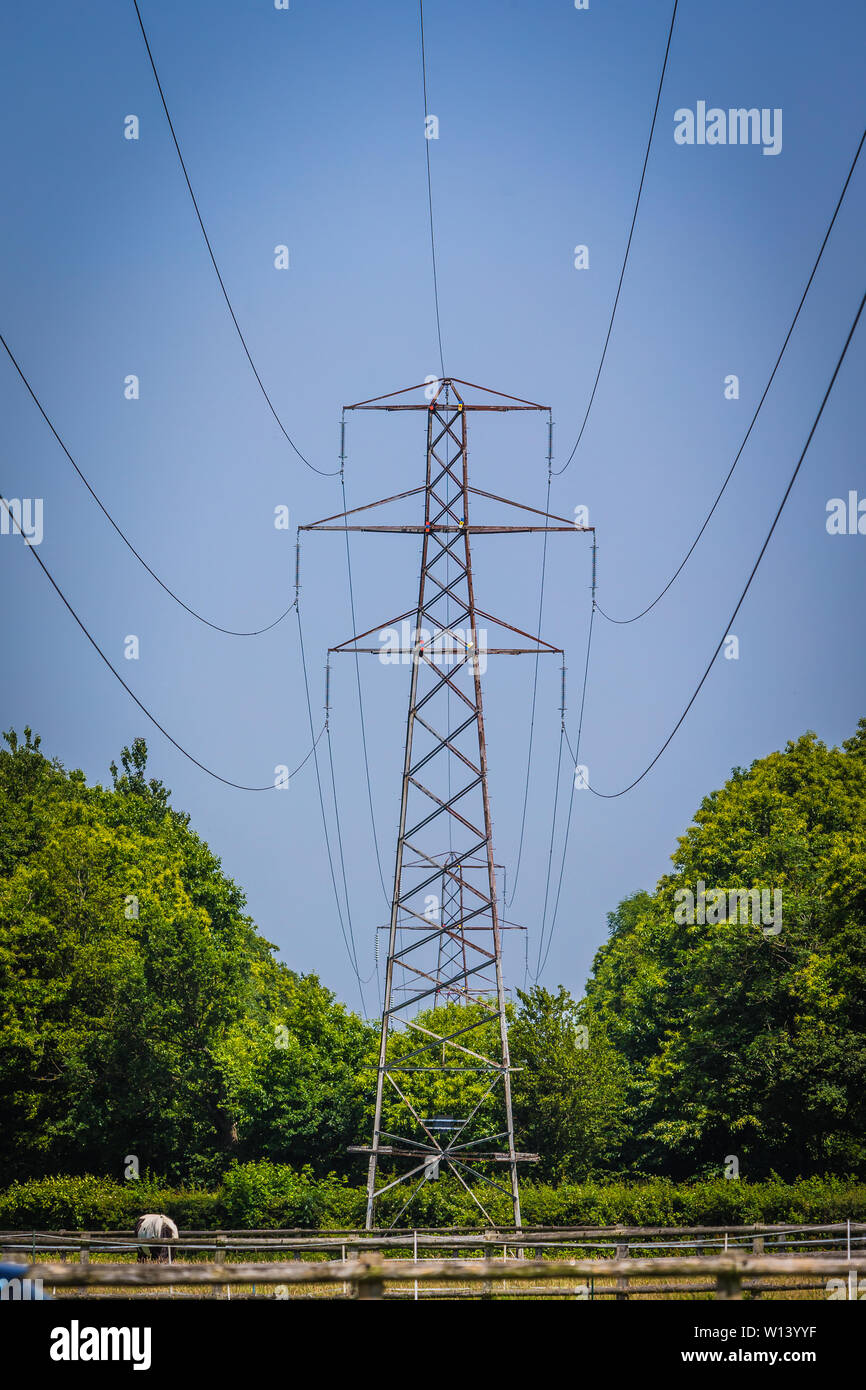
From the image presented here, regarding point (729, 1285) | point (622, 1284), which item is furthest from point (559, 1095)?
point (729, 1285)

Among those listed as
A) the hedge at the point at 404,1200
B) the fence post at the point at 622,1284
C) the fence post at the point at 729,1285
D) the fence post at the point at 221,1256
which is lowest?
the hedge at the point at 404,1200

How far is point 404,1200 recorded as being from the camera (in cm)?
3953

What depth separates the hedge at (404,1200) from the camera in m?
39.1

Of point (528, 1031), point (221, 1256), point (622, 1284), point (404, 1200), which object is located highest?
point (528, 1031)

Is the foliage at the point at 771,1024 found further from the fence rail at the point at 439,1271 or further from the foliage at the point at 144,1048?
the fence rail at the point at 439,1271

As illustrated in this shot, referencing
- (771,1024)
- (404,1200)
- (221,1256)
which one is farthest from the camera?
(771,1024)

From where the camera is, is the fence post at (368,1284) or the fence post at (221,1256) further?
the fence post at (221,1256)

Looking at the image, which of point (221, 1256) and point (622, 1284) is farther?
point (221, 1256)

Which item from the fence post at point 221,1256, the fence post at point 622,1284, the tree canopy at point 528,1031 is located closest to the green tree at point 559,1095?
the tree canopy at point 528,1031

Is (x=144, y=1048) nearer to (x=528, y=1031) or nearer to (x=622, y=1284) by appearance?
(x=528, y=1031)

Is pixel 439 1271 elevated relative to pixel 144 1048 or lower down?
elevated

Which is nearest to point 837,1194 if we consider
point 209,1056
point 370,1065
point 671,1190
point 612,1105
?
point 671,1190

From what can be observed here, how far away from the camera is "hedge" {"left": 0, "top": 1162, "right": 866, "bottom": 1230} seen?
39.1 metres

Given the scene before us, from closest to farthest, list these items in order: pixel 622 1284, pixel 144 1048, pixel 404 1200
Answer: pixel 622 1284 < pixel 404 1200 < pixel 144 1048
